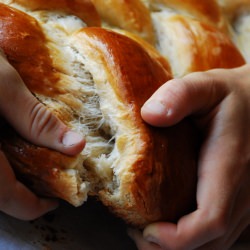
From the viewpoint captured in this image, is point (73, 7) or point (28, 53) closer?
point (28, 53)

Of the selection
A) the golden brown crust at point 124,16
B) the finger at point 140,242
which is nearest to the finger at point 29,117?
the finger at point 140,242

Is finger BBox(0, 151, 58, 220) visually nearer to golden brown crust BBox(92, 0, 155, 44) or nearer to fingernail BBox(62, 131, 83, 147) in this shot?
fingernail BBox(62, 131, 83, 147)

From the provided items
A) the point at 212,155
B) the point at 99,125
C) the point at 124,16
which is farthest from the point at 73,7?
the point at 212,155

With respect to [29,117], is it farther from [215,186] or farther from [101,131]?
[215,186]

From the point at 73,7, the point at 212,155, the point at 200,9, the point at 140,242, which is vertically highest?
the point at 73,7

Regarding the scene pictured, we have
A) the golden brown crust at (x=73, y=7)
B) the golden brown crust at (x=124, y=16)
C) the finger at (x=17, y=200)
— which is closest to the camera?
the finger at (x=17, y=200)

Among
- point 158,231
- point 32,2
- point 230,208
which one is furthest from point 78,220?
point 32,2

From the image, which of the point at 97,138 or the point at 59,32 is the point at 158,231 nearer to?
the point at 97,138

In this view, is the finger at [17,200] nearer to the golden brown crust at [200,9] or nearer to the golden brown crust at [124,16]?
the golden brown crust at [124,16]
